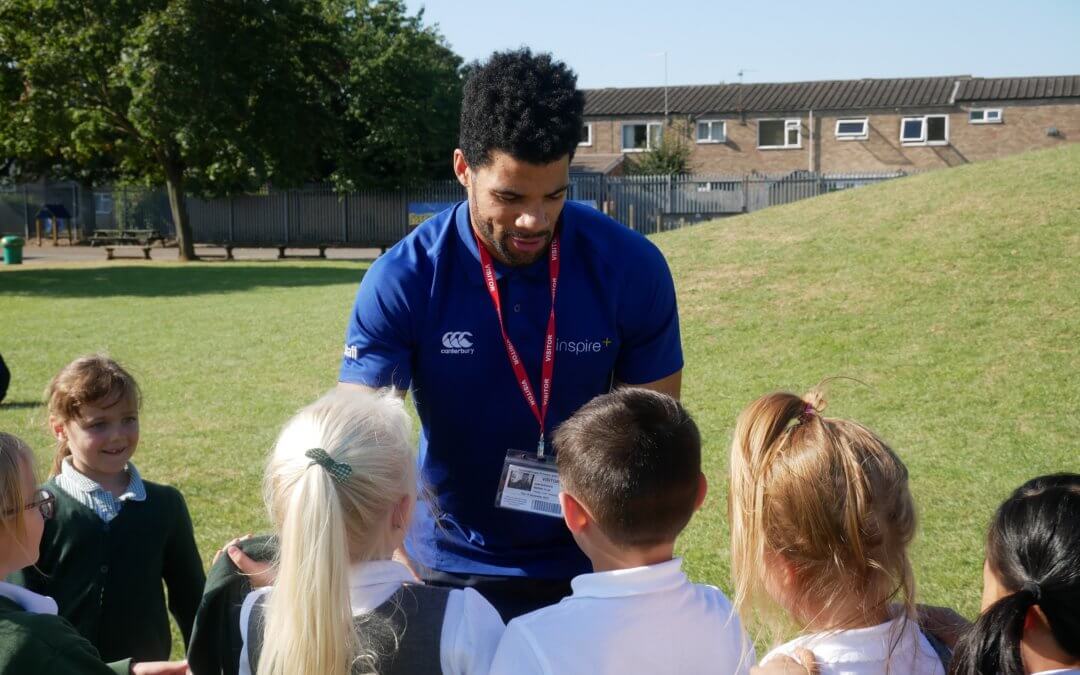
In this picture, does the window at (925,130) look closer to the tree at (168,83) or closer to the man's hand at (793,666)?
the tree at (168,83)

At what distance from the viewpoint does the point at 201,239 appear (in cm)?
4216

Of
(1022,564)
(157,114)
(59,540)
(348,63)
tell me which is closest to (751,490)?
(1022,564)

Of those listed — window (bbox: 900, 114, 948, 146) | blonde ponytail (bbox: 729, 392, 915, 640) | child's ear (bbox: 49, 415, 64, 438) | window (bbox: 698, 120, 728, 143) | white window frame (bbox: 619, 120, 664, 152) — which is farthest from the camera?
white window frame (bbox: 619, 120, 664, 152)

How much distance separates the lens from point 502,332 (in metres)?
3.01

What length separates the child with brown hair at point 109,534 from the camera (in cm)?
348

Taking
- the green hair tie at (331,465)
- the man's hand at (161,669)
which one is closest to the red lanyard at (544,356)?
the green hair tie at (331,465)

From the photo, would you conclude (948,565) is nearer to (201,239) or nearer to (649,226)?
(649,226)

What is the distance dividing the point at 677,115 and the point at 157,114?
102 ft

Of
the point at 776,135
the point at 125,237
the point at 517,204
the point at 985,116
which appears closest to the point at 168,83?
the point at 125,237

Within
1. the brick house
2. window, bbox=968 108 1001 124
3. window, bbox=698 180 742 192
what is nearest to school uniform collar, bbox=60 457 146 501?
window, bbox=698 180 742 192

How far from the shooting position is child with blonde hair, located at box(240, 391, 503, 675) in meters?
2.11

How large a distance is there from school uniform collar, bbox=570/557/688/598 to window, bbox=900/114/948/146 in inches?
2088

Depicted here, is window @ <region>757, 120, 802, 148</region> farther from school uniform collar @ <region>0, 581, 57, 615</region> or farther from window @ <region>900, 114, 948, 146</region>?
school uniform collar @ <region>0, 581, 57, 615</region>

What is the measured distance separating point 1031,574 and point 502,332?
153 centimetres
